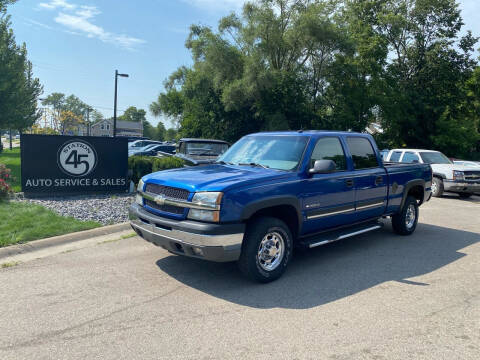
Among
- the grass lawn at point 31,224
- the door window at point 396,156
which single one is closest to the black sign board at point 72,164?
the grass lawn at point 31,224

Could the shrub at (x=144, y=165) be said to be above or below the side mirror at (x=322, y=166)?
below

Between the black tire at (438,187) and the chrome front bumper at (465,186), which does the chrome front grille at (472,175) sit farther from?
the black tire at (438,187)

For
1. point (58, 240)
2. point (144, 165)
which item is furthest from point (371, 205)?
point (144, 165)

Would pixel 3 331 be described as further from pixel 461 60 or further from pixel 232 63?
pixel 461 60

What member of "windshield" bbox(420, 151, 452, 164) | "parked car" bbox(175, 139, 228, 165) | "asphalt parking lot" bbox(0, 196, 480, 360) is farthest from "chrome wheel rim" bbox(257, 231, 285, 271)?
"windshield" bbox(420, 151, 452, 164)

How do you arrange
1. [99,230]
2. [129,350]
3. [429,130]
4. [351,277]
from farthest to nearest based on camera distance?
[429,130]
[99,230]
[351,277]
[129,350]

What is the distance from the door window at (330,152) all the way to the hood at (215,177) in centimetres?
73

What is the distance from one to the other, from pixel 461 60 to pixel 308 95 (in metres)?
11.8

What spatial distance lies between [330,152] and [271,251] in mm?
1860

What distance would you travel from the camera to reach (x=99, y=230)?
704 centimetres

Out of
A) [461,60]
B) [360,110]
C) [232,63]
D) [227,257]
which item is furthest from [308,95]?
[227,257]

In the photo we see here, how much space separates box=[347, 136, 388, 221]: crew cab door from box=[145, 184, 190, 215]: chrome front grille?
9.05 feet

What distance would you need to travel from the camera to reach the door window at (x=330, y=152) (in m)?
5.53

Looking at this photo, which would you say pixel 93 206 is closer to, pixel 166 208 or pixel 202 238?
pixel 166 208
